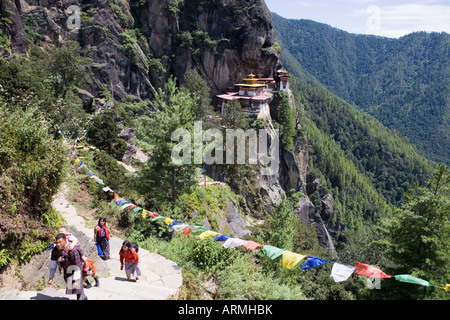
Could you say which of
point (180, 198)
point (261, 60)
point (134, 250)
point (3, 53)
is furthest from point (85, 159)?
point (261, 60)

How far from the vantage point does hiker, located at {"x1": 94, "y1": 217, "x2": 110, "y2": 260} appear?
8.12 metres

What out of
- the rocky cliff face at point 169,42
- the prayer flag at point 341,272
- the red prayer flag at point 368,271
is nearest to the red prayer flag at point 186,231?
the prayer flag at point 341,272

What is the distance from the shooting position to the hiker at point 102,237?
26.6ft

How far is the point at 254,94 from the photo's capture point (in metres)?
44.7

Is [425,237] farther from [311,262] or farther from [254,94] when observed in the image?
[254,94]

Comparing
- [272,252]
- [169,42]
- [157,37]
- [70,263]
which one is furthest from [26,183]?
[169,42]

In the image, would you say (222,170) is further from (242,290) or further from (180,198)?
(242,290)

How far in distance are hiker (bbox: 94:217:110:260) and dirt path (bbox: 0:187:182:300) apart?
33cm

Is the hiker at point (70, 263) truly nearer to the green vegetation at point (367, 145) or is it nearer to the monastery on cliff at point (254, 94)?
the monastery on cliff at point (254, 94)

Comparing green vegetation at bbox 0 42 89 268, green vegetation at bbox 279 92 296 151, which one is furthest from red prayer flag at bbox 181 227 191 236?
green vegetation at bbox 279 92 296 151

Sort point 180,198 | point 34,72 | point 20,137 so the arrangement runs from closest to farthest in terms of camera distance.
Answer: point 20,137
point 180,198
point 34,72

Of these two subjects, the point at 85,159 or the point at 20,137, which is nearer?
the point at 20,137
